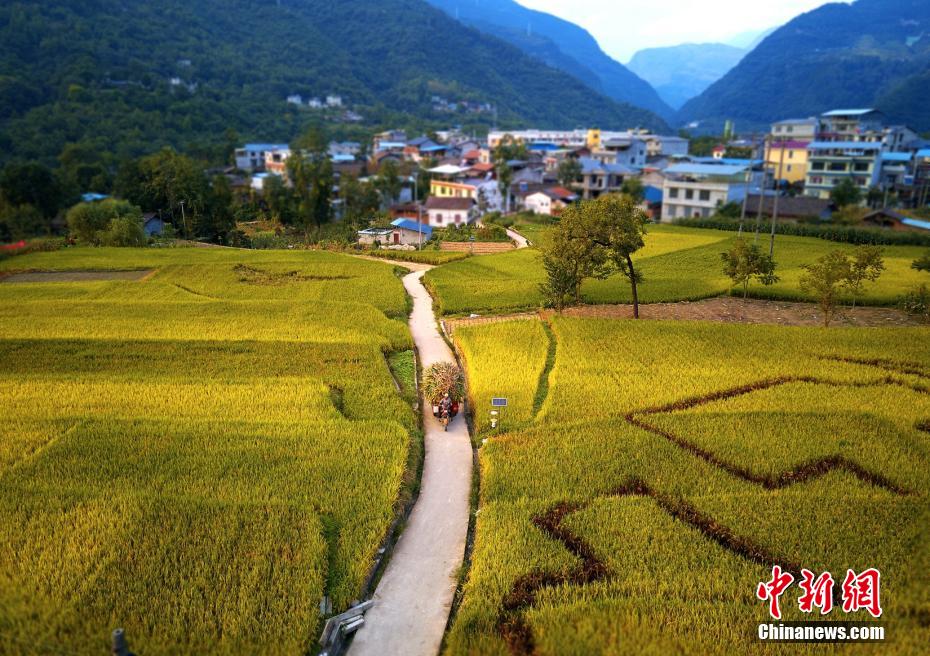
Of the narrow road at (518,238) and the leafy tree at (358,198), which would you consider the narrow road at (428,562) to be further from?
the leafy tree at (358,198)

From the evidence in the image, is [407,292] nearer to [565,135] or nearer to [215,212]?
[215,212]

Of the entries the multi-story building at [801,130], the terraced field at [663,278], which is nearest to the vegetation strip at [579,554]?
the terraced field at [663,278]

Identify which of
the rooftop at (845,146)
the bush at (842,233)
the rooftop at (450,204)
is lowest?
the bush at (842,233)

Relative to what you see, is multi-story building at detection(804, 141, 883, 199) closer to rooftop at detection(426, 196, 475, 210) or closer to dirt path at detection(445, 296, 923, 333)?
rooftop at detection(426, 196, 475, 210)

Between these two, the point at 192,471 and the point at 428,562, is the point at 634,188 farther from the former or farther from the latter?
the point at 428,562

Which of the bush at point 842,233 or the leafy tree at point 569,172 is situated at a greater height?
the leafy tree at point 569,172

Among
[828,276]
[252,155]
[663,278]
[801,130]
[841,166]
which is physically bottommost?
[663,278]

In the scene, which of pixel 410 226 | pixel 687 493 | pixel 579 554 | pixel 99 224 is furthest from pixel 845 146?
pixel 579 554
